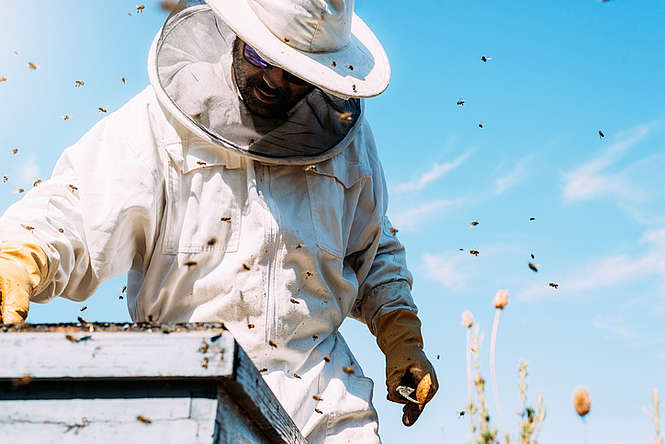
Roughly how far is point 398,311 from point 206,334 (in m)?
2.28

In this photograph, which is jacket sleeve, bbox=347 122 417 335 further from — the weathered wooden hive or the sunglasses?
the weathered wooden hive

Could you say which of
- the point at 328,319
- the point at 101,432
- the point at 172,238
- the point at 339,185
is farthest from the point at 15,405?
the point at 339,185

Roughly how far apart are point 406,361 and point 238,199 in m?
1.18

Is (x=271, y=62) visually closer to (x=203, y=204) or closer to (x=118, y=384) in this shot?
(x=203, y=204)

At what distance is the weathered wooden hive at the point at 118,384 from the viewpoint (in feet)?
4.40

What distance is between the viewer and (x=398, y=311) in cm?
357

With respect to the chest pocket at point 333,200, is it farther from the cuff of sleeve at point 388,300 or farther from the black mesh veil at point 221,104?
the cuff of sleeve at point 388,300

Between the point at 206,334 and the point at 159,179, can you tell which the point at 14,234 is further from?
the point at 206,334

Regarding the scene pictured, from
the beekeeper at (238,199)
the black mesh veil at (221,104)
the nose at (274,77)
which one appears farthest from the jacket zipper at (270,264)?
the nose at (274,77)

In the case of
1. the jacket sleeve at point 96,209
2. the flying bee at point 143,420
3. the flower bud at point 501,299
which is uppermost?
the jacket sleeve at point 96,209

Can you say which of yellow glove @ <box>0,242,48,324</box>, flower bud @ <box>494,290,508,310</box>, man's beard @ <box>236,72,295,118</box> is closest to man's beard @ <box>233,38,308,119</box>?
man's beard @ <box>236,72,295,118</box>

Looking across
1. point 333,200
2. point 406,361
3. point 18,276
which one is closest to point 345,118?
point 333,200

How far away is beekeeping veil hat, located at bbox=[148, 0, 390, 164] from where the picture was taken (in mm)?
2809

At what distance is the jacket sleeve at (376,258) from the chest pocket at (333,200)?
151 millimetres
